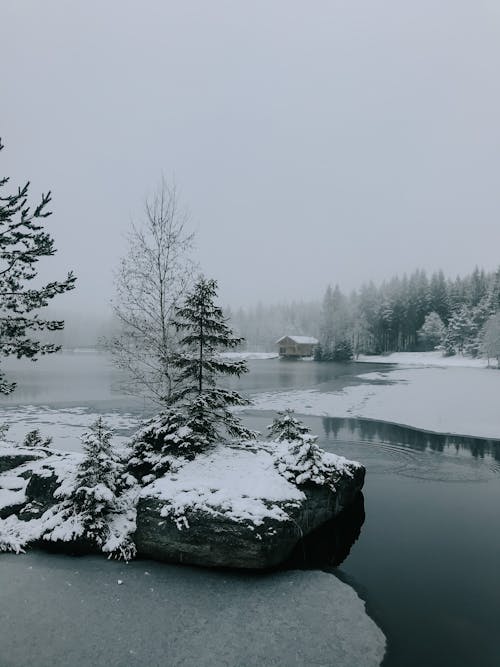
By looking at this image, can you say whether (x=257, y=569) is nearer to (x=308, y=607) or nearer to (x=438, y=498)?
(x=308, y=607)

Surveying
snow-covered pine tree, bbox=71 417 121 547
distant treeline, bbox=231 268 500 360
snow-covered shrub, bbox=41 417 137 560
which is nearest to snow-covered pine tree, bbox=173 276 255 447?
snow-covered pine tree, bbox=71 417 121 547

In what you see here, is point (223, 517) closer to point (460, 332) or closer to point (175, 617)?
point (175, 617)

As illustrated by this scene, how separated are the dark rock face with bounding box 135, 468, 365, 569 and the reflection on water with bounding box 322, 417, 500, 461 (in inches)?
466

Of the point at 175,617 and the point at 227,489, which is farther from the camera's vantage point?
the point at 227,489

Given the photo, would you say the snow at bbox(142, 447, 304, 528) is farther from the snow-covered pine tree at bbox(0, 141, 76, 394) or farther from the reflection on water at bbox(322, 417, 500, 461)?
the reflection on water at bbox(322, 417, 500, 461)

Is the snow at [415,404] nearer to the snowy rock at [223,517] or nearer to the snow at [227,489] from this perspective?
the snow at [227,489]

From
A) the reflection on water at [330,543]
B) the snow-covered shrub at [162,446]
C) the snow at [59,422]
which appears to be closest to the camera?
the reflection on water at [330,543]

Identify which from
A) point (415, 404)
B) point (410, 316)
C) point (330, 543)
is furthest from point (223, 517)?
point (410, 316)

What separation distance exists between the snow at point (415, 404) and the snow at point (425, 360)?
29.9 m

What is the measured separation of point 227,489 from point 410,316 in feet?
303

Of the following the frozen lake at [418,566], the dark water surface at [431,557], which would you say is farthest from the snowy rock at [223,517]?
the dark water surface at [431,557]

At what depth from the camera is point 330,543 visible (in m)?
9.59

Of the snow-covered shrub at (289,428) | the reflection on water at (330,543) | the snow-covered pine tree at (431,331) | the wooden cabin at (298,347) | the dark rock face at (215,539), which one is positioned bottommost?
the reflection on water at (330,543)

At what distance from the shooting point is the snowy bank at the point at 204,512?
25.9 feet
